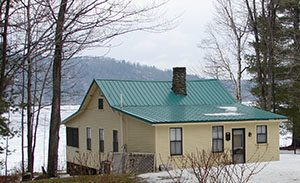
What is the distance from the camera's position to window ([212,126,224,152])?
21297 millimetres

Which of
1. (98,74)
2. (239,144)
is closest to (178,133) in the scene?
(239,144)

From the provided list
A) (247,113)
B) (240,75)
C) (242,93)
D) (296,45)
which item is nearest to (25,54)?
(247,113)

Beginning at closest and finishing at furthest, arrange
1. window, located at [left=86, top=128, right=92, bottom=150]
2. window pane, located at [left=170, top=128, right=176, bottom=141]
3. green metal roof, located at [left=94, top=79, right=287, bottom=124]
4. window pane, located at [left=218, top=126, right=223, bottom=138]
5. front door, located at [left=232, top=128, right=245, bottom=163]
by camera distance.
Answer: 1. window pane, located at [left=170, top=128, right=176, bottom=141]
2. green metal roof, located at [left=94, top=79, right=287, bottom=124]
3. window pane, located at [left=218, top=126, right=223, bottom=138]
4. front door, located at [left=232, top=128, right=245, bottom=163]
5. window, located at [left=86, top=128, right=92, bottom=150]

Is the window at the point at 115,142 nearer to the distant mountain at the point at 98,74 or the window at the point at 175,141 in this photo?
the distant mountain at the point at 98,74

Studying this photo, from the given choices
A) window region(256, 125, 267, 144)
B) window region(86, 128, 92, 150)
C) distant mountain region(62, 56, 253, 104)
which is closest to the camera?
distant mountain region(62, 56, 253, 104)

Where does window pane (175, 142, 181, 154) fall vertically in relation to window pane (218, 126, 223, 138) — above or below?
below

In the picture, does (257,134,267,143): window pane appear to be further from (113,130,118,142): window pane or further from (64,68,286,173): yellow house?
(113,130,118,142): window pane

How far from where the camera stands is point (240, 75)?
3541 cm

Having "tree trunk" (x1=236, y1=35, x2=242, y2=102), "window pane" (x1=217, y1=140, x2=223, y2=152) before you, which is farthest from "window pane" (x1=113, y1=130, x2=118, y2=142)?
"tree trunk" (x1=236, y1=35, x2=242, y2=102)

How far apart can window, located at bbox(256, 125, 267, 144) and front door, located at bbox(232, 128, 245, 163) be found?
772mm

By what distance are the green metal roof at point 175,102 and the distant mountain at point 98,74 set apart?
1418 mm

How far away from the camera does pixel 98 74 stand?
98.7 feet

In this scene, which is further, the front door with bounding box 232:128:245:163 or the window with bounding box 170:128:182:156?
the front door with bounding box 232:128:245:163

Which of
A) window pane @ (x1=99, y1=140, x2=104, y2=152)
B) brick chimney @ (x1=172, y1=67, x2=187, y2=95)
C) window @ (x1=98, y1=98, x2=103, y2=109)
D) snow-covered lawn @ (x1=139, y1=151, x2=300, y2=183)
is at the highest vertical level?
brick chimney @ (x1=172, y1=67, x2=187, y2=95)
